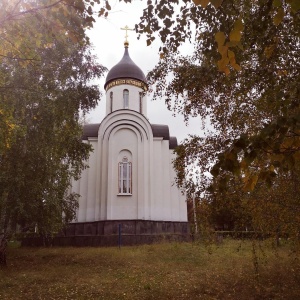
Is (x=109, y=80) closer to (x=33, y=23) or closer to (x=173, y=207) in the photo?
(x=173, y=207)

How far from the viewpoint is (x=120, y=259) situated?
39.5 ft

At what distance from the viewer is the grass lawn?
7.59 metres

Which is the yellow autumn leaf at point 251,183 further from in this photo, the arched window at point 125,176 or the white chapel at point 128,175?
the arched window at point 125,176

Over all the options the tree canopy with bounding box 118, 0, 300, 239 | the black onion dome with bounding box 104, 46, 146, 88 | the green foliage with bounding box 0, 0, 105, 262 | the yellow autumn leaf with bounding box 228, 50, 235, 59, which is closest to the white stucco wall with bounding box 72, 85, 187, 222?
the black onion dome with bounding box 104, 46, 146, 88

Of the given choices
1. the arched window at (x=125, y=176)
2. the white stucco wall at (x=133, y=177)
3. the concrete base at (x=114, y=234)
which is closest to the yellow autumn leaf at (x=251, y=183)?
the concrete base at (x=114, y=234)

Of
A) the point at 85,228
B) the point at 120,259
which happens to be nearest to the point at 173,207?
the point at 85,228

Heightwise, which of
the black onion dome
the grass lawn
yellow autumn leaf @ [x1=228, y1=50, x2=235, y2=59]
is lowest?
the grass lawn

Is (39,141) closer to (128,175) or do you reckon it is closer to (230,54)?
(128,175)

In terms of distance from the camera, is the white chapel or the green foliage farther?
the white chapel

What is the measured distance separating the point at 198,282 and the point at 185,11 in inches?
273

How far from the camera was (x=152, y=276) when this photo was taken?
9398 mm

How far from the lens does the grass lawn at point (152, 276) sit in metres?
7.59

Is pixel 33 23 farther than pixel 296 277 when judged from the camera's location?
No

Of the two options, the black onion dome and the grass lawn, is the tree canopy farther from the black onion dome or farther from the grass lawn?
the black onion dome
